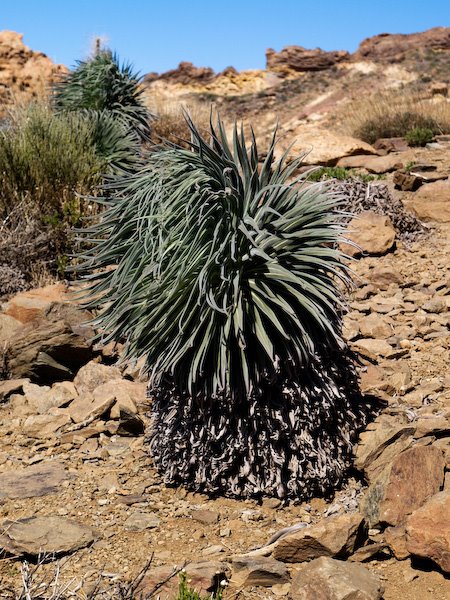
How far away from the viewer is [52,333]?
572cm

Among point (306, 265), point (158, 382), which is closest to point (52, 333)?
point (158, 382)

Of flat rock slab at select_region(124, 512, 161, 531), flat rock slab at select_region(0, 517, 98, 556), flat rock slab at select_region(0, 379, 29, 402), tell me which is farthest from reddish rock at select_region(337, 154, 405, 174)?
flat rock slab at select_region(0, 517, 98, 556)

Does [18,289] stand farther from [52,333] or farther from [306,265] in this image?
[306,265]

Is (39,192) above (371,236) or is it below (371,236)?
above

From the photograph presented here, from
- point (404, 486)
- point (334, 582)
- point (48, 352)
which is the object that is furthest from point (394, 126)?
point (334, 582)

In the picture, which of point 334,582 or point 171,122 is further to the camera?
point 171,122

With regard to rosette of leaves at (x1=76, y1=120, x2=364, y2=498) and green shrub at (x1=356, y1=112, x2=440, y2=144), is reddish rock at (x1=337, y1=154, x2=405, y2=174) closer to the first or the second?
green shrub at (x1=356, y1=112, x2=440, y2=144)

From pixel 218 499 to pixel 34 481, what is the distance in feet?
3.56

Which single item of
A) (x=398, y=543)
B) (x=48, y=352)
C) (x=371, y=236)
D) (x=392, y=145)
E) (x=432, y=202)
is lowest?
(x=398, y=543)

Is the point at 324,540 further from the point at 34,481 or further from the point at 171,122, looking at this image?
the point at 171,122

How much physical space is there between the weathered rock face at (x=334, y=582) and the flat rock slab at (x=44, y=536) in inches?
43.4

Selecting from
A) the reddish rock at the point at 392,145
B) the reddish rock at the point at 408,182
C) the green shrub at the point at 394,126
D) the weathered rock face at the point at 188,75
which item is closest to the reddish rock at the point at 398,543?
the reddish rock at the point at 408,182

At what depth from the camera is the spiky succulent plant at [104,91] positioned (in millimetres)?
11531

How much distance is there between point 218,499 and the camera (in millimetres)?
4035
